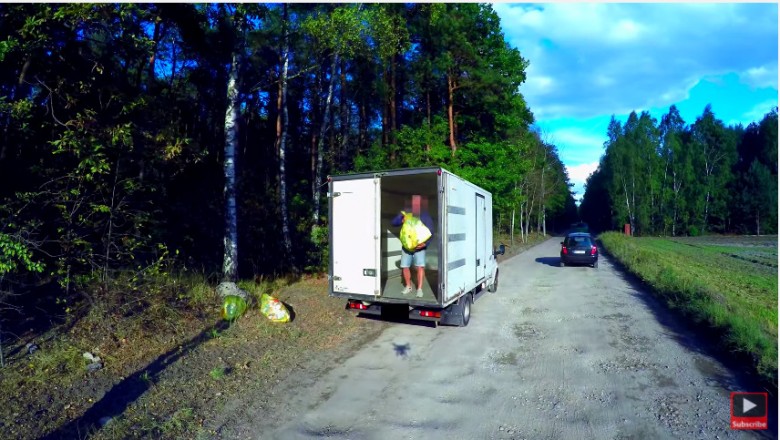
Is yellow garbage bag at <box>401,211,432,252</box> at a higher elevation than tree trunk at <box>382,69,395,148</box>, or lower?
lower

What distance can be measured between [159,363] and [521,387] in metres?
4.61

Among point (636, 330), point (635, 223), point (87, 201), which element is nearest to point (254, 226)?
point (87, 201)

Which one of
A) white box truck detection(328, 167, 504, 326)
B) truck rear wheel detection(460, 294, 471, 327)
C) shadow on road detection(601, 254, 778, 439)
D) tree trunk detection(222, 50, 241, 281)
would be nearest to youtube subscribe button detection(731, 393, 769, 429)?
shadow on road detection(601, 254, 778, 439)

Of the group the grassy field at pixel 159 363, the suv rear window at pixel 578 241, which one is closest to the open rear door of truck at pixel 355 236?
the grassy field at pixel 159 363

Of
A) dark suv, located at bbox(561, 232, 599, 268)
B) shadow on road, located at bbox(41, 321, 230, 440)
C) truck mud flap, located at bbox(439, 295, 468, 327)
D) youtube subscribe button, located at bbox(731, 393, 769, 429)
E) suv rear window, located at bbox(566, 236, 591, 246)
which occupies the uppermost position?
suv rear window, located at bbox(566, 236, 591, 246)

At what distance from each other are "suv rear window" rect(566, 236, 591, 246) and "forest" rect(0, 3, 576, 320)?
379cm

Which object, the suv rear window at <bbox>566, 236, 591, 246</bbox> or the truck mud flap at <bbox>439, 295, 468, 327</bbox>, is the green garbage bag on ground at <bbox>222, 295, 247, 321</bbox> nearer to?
the truck mud flap at <bbox>439, 295, 468, 327</bbox>

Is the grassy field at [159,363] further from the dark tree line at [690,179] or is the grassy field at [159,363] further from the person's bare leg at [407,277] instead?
the dark tree line at [690,179]

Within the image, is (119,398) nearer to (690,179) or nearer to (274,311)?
(274,311)

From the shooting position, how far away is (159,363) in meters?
5.81

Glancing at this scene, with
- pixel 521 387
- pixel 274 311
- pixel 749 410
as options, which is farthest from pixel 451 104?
pixel 749 410

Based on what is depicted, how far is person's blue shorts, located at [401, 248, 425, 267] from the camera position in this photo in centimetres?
781

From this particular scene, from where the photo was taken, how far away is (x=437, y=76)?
21078mm

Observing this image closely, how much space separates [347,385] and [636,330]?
557cm
